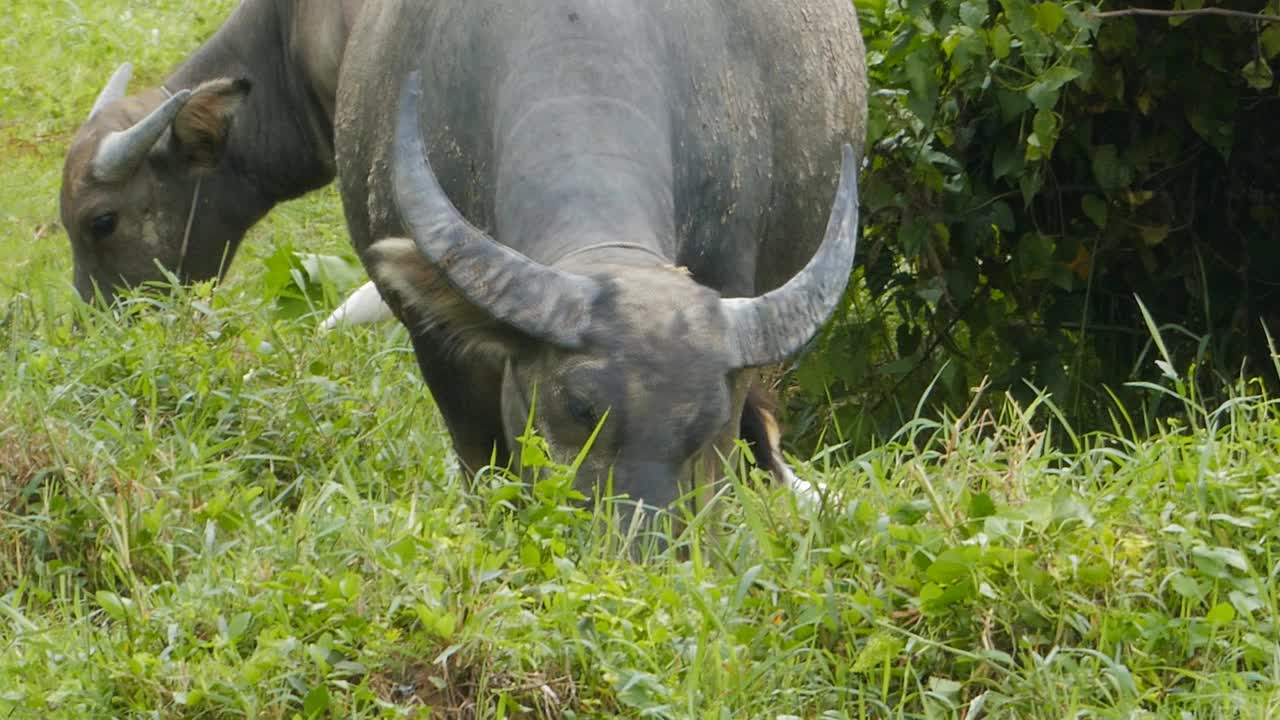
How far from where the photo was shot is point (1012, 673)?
3.40 metres

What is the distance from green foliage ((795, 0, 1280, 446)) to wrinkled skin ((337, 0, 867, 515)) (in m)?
0.85

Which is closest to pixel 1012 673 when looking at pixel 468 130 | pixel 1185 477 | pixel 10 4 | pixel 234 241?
pixel 1185 477

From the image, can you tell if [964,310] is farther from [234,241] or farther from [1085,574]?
[1085,574]

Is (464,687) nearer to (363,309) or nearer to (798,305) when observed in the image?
(798,305)

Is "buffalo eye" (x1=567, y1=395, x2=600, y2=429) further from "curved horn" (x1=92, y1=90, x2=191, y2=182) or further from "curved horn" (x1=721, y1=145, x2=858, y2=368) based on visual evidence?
"curved horn" (x1=92, y1=90, x2=191, y2=182)

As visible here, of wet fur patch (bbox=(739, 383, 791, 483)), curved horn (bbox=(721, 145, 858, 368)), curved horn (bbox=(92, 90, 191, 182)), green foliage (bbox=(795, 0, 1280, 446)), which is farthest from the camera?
curved horn (bbox=(92, 90, 191, 182))

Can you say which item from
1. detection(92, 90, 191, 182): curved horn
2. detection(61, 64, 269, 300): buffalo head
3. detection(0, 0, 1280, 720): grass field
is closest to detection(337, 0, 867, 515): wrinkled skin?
detection(0, 0, 1280, 720): grass field

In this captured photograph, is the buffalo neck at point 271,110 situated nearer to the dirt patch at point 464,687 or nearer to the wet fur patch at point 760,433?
the wet fur patch at point 760,433

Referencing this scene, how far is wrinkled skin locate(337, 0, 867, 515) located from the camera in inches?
159

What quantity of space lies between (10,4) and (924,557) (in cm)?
891

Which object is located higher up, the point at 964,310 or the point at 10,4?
the point at 10,4

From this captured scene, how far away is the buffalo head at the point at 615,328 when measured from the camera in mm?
4000

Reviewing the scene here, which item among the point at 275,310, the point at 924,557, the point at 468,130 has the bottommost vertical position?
the point at 275,310

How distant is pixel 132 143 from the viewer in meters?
7.48
